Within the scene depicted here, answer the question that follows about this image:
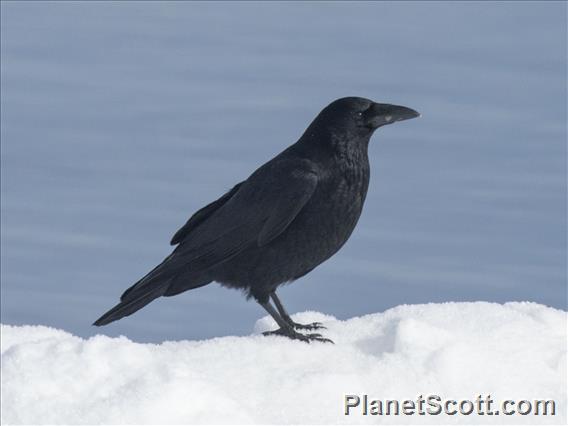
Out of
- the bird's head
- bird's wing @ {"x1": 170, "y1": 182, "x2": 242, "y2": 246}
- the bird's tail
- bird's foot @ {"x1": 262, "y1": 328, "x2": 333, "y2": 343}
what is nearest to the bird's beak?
the bird's head

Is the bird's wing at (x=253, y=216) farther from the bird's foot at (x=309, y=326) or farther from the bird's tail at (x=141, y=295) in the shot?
the bird's foot at (x=309, y=326)

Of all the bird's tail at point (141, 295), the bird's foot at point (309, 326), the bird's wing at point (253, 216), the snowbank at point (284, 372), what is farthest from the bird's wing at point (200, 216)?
the snowbank at point (284, 372)

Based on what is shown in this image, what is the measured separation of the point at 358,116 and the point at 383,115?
15 cm

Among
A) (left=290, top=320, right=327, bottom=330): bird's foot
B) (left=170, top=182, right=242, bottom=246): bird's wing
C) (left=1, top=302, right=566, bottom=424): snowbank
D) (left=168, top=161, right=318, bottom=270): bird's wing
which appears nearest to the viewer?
(left=1, top=302, right=566, bottom=424): snowbank

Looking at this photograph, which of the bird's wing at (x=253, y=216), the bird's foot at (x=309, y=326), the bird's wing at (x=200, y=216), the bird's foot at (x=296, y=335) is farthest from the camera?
the bird's wing at (x=200, y=216)

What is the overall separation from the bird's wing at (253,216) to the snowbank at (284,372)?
0.69 m

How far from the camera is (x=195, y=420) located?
4906 millimetres

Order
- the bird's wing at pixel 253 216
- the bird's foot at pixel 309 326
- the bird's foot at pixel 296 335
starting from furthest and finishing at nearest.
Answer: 1. the bird's foot at pixel 309 326
2. the bird's wing at pixel 253 216
3. the bird's foot at pixel 296 335

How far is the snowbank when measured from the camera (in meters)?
5.02

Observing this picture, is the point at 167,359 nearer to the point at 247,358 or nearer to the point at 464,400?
the point at 247,358

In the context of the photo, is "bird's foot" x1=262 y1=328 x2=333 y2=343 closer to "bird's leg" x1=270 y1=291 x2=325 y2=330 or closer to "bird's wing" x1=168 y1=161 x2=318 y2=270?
"bird's leg" x1=270 y1=291 x2=325 y2=330

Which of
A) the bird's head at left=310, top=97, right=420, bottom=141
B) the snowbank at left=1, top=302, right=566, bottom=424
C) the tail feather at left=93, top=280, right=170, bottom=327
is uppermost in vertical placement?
the bird's head at left=310, top=97, right=420, bottom=141

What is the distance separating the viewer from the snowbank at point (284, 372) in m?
5.02

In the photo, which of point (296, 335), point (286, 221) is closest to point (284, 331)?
point (296, 335)
